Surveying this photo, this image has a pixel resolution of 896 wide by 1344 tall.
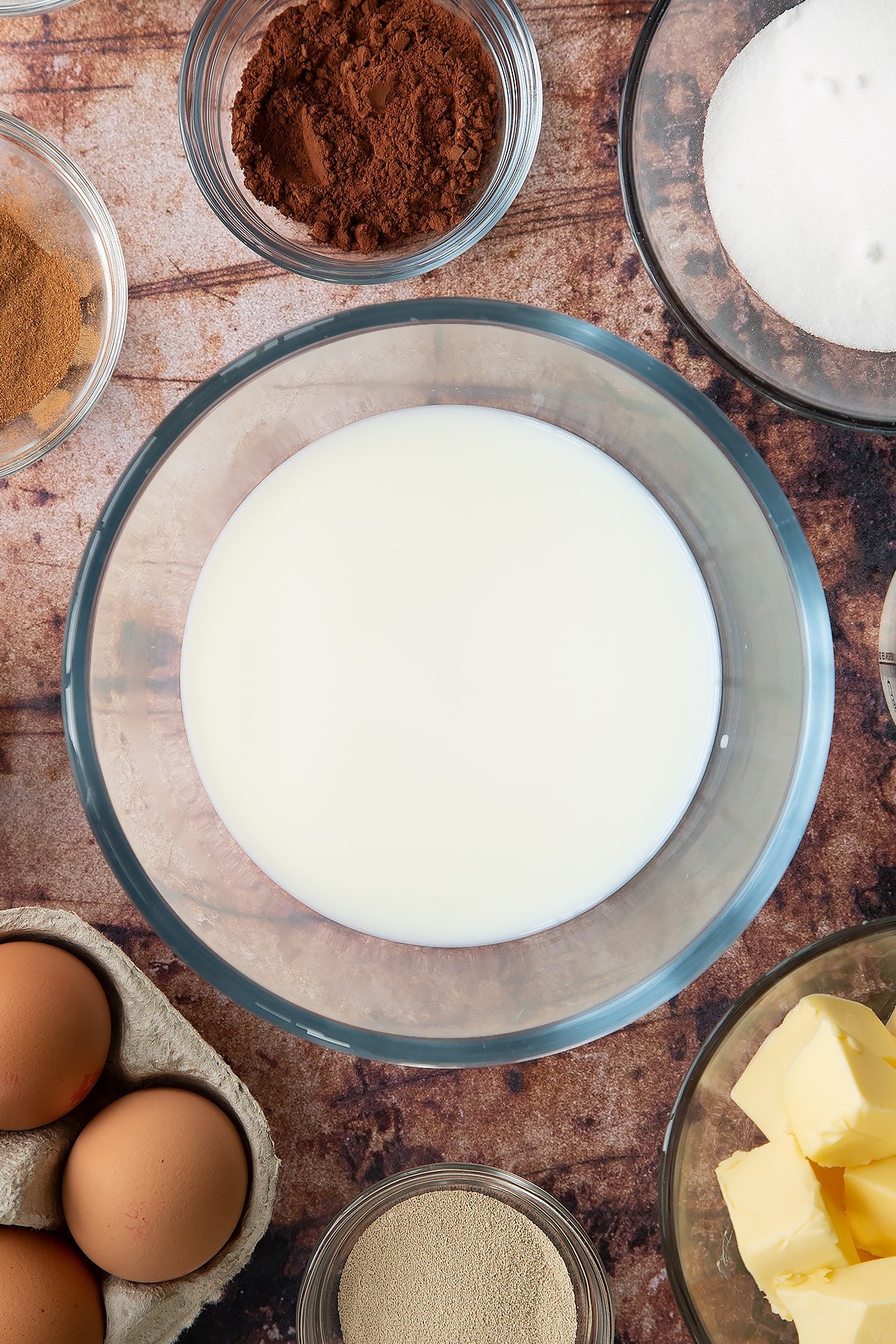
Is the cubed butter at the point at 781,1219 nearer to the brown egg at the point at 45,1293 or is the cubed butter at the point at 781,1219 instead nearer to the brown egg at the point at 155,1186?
the brown egg at the point at 155,1186

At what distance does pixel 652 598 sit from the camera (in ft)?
3.67

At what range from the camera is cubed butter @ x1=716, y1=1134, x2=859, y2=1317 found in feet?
3.29

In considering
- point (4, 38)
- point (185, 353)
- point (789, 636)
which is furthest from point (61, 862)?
point (4, 38)

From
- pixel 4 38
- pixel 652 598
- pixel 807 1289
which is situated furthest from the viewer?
pixel 4 38

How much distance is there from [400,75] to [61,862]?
1.03m

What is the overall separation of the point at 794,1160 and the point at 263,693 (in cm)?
75

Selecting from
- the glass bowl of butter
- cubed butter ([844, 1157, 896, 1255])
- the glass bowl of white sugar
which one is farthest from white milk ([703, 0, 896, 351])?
cubed butter ([844, 1157, 896, 1255])

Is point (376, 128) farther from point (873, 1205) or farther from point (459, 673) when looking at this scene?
point (873, 1205)

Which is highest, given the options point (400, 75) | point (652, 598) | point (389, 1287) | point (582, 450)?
point (400, 75)

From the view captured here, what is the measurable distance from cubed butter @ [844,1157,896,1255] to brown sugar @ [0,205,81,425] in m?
1.29

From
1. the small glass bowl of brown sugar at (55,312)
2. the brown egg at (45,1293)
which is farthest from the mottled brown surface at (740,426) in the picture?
the brown egg at (45,1293)

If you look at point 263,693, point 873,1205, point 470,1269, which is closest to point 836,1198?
point 873,1205

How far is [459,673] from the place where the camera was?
1.11 meters

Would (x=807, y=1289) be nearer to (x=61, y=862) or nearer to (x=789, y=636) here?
(x=789, y=636)
